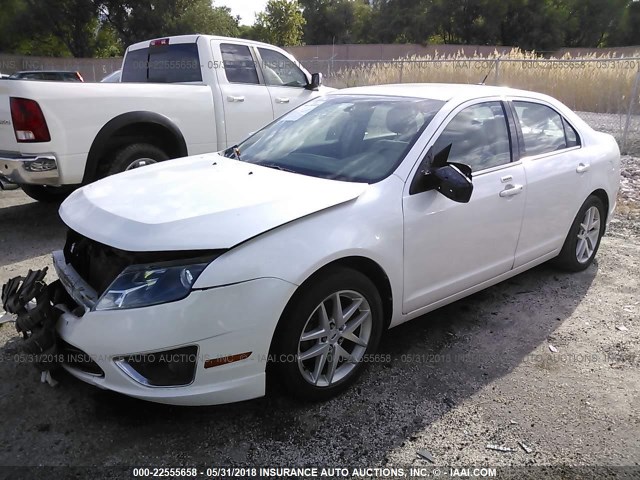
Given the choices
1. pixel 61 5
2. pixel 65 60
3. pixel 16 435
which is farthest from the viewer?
pixel 61 5

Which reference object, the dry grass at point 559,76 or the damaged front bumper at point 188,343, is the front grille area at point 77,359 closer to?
the damaged front bumper at point 188,343

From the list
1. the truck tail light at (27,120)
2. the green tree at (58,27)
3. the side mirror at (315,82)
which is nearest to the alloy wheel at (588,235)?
the side mirror at (315,82)

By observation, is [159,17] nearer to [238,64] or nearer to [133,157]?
[238,64]

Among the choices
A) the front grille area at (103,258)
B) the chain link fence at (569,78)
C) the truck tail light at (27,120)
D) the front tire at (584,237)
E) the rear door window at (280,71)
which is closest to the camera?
the front grille area at (103,258)

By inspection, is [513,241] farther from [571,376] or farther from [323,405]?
[323,405]

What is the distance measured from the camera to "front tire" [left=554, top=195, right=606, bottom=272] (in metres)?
4.49

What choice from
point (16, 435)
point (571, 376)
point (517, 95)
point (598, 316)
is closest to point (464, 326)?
point (571, 376)

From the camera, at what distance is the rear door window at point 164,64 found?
650 centimetres

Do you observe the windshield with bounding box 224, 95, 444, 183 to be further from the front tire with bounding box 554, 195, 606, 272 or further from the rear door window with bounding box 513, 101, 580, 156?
the front tire with bounding box 554, 195, 606, 272

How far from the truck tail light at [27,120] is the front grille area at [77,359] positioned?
10.2 feet

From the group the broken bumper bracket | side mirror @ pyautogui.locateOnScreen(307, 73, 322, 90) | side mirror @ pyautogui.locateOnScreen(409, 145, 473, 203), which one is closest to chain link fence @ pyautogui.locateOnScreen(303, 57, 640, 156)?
side mirror @ pyautogui.locateOnScreen(307, 73, 322, 90)

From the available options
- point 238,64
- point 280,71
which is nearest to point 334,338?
point 238,64

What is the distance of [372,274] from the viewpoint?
297 cm

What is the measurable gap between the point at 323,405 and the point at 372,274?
2.53 ft
